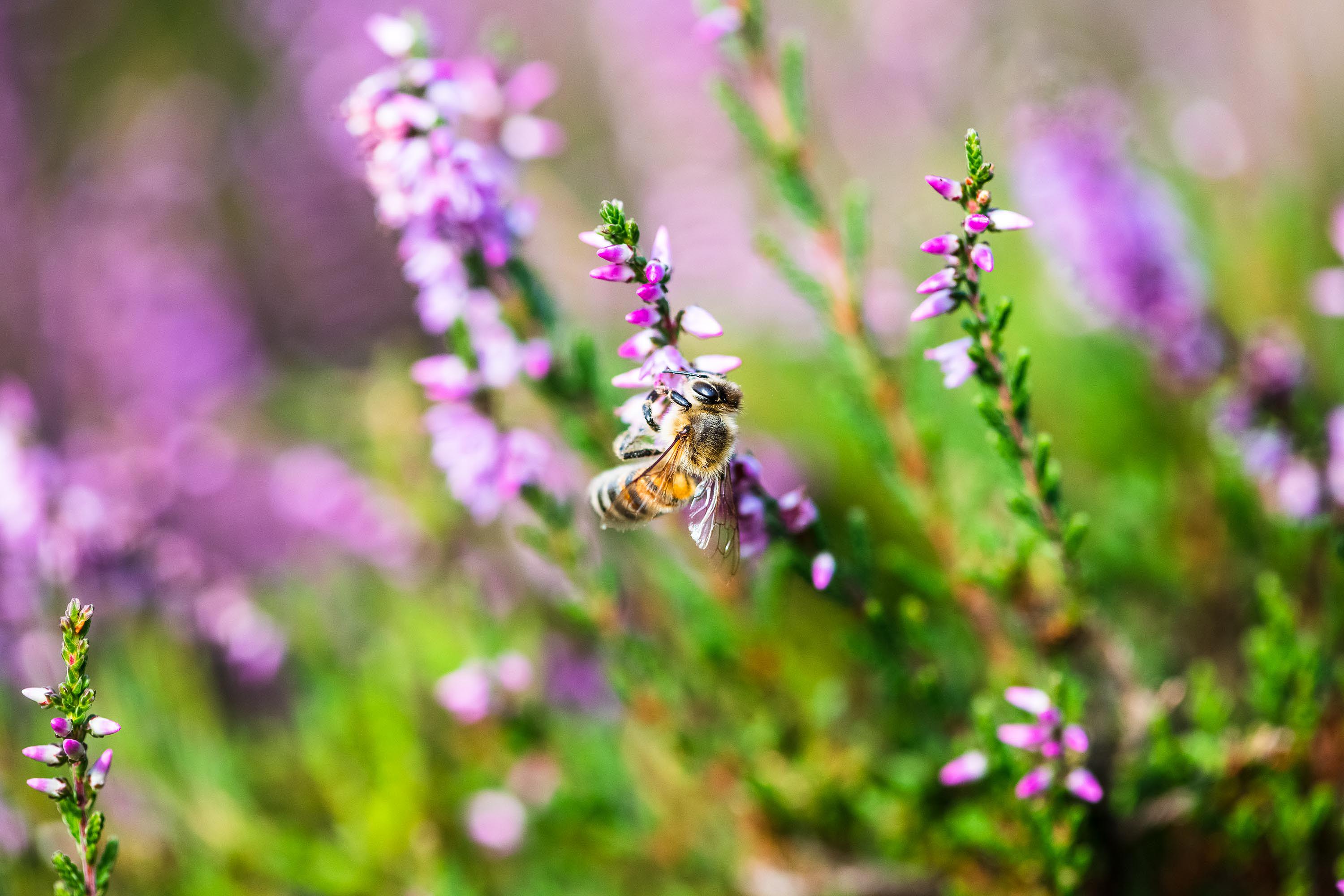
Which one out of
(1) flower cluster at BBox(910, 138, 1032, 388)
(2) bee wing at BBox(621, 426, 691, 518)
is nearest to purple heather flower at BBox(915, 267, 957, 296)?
(1) flower cluster at BBox(910, 138, 1032, 388)

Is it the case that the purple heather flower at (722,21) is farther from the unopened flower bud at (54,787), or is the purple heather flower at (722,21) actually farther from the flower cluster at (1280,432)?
the unopened flower bud at (54,787)

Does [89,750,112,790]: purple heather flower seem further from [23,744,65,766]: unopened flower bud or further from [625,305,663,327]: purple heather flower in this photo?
[625,305,663,327]: purple heather flower

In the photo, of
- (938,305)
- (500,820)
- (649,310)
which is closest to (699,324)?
(649,310)

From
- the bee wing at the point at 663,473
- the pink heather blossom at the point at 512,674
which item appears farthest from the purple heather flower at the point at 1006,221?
the pink heather blossom at the point at 512,674

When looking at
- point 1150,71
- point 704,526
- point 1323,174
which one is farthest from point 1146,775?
point 1150,71

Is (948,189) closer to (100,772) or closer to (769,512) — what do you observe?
(769,512)

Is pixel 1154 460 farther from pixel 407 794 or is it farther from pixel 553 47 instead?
pixel 553 47
